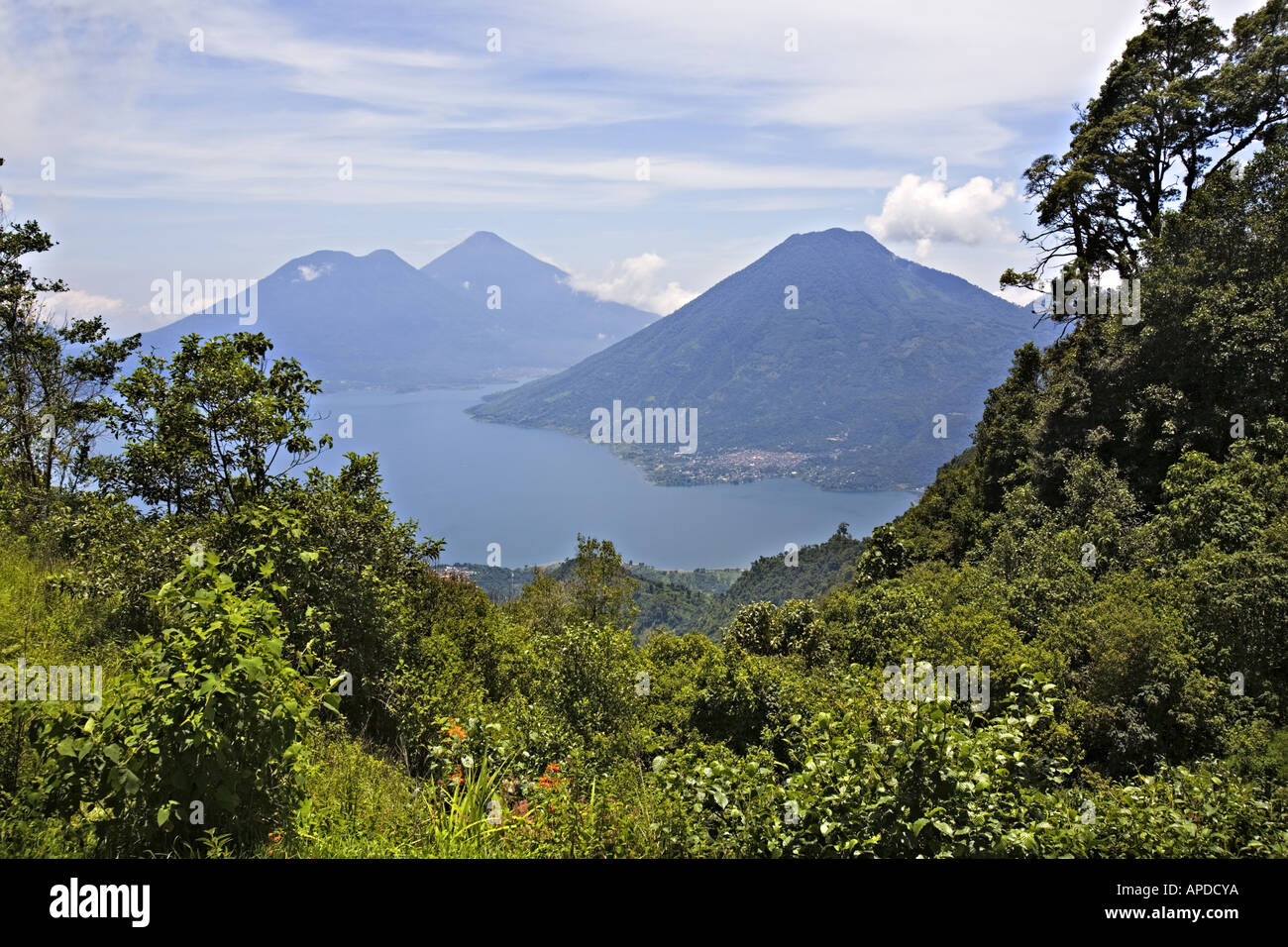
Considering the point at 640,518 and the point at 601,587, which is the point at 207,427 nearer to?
the point at 601,587

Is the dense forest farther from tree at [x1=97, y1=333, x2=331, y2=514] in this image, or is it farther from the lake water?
the lake water

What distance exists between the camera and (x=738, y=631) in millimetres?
21047

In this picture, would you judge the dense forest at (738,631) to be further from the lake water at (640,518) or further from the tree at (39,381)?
the lake water at (640,518)

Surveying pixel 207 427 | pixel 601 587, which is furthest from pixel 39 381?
pixel 601 587

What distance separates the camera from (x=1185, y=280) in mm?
18250

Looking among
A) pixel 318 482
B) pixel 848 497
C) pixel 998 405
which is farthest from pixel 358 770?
pixel 848 497

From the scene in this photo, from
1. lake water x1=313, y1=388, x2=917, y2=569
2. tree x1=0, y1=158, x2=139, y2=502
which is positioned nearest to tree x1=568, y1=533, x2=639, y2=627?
tree x1=0, y1=158, x2=139, y2=502

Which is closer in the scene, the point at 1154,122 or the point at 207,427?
the point at 207,427

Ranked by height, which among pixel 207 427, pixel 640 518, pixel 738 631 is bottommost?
pixel 640 518

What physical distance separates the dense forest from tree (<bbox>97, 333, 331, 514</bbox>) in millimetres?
42

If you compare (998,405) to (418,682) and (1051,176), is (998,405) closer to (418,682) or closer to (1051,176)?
(1051,176)

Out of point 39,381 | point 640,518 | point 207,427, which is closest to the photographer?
point 207,427

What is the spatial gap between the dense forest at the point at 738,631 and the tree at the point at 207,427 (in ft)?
0.14

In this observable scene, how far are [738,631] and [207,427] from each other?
15.3 metres
